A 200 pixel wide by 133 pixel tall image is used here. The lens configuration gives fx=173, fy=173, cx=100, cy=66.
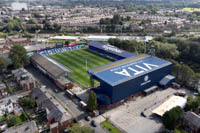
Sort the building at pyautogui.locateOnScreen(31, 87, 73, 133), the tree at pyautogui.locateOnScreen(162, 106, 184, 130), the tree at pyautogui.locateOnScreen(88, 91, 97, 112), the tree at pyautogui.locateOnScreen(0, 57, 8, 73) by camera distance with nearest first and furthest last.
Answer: the tree at pyautogui.locateOnScreen(162, 106, 184, 130) → the building at pyautogui.locateOnScreen(31, 87, 73, 133) → the tree at pyautogui.locateOnScreen(88, 91, 97, 112) → the tree at pyautogui.locateOnScreen(0, 57, 8, 73)

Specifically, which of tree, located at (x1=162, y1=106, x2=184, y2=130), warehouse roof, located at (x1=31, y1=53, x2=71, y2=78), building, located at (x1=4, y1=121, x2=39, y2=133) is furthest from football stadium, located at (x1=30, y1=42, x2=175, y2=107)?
building, located at (x1=4, y1=121, x2=39, y2=133)

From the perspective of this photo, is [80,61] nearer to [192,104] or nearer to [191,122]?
[192,104]

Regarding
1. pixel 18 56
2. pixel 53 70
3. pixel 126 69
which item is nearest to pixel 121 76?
pixel 126 69

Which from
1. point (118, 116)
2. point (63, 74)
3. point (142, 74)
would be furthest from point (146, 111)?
point (63, 74)

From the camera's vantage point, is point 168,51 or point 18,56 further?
point 168,51

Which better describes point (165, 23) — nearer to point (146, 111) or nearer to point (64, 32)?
point (64, 32)

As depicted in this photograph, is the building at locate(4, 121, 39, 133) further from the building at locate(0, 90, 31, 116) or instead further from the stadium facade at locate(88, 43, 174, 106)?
the stadium facade at locate(88, 43, 174, 106)

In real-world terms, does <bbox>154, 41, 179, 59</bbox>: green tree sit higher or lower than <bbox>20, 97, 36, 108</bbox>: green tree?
higher
